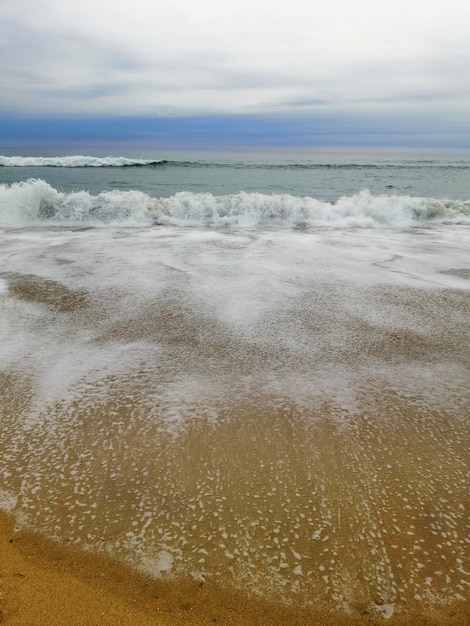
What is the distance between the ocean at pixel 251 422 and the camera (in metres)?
1.95

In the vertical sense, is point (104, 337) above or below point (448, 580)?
above

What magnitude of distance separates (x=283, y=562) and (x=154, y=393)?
5.08 feet

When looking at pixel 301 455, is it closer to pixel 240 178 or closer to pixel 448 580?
pixel 448 580

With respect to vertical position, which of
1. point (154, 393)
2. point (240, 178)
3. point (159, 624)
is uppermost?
point (240, 178)

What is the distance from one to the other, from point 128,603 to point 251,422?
50.9 inches

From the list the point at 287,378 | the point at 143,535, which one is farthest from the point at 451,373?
the point at 143,535

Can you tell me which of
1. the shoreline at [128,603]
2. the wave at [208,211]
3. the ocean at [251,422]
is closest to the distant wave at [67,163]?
the wave at [208,211]

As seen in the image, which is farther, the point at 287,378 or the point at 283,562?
the point at 287,378

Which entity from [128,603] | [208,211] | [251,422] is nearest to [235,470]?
Result: [251,422]

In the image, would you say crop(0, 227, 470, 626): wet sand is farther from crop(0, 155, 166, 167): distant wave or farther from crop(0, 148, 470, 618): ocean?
crop(0, 155, 166, 167): distant wave

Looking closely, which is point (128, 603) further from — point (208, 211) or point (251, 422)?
point (208, 211)

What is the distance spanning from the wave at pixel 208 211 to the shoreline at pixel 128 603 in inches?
436

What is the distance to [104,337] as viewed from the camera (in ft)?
13.6

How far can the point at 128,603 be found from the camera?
175 centimetres
